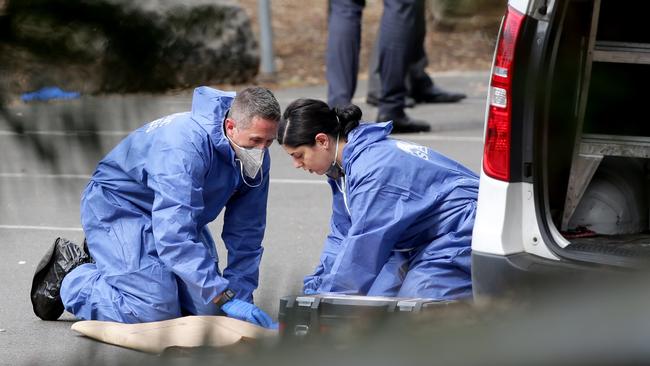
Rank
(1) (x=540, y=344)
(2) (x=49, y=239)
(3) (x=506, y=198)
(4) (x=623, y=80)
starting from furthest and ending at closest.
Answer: (2) (x=49, y=239) < (3) (x=506, y=198) < (4) (x=623, y=80) < (1) (x=540, y=344)

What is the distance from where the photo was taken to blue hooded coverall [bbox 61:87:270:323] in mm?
3715

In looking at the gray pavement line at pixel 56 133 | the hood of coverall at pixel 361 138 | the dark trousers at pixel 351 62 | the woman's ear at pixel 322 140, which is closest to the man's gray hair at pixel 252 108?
the woman's ear at pixel 322 140

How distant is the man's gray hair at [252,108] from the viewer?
150 inches

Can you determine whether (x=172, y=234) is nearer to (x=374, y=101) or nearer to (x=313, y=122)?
(x=313, y=122)

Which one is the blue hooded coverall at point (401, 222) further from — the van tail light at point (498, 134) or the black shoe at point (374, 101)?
the black shoe at point (374, 101)

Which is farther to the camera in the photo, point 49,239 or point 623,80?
point 49,239

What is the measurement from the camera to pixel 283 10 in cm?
127

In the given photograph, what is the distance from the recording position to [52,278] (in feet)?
13.5

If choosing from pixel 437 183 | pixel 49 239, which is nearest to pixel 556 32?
pixel 437 183

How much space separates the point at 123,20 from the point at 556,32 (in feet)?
6.98

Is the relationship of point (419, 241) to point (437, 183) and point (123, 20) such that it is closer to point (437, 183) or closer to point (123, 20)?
point (437, 183)

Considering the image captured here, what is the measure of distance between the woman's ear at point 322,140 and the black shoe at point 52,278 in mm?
1052

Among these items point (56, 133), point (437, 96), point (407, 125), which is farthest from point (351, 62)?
point (56, 133)

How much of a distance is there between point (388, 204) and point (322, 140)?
413 millimetres
